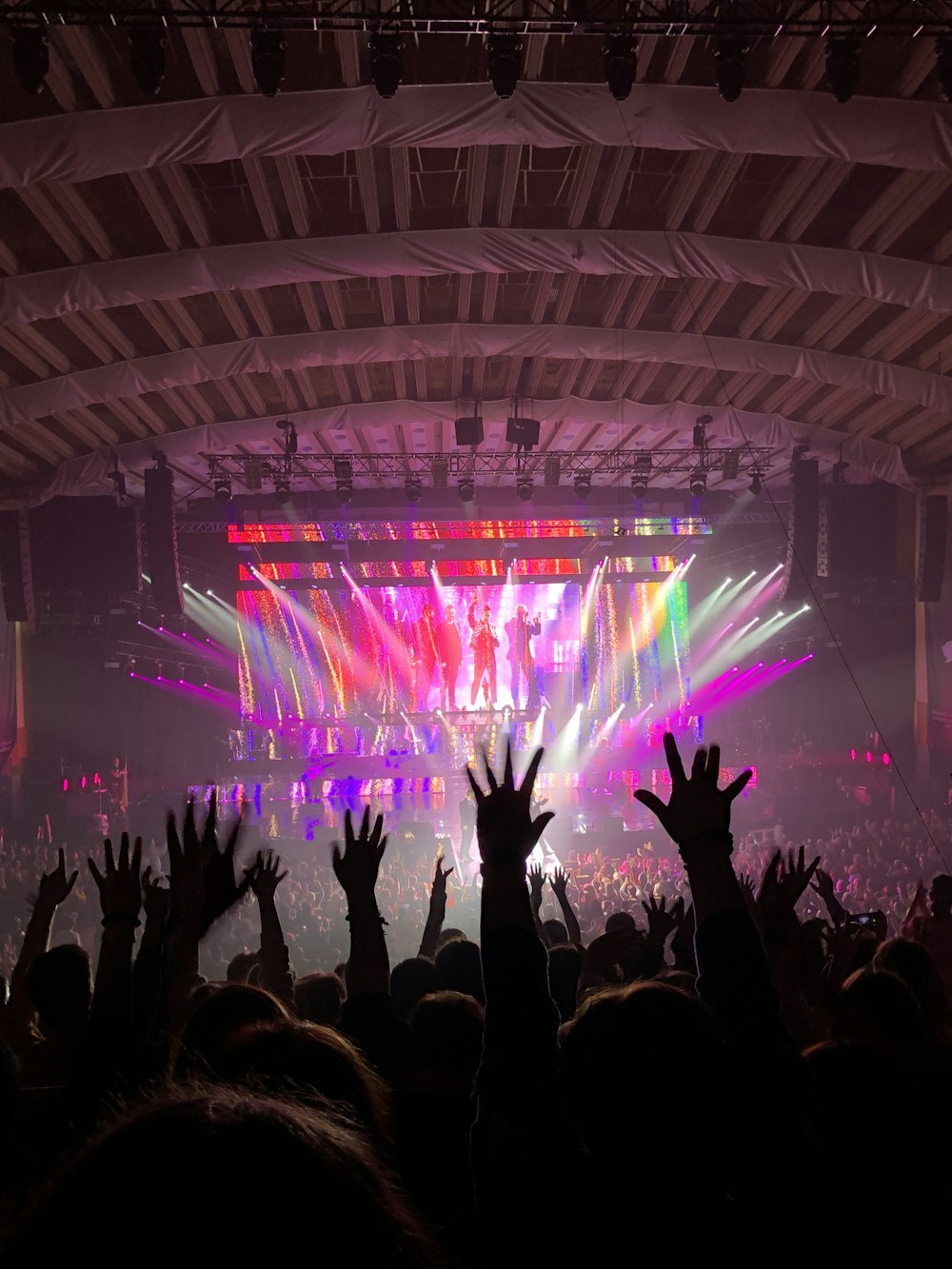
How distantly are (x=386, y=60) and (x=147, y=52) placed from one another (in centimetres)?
143

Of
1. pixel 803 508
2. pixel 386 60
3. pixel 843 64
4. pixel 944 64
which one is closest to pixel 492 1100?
pixel 386 60

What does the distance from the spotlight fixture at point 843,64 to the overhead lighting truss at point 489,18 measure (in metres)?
0.07

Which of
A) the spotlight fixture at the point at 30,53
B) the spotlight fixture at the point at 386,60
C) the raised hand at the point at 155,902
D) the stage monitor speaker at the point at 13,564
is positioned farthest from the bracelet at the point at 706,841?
the stage monitor speaker at the point at 13,564

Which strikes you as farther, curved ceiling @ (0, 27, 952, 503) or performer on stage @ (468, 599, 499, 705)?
performer on stage @ (468, 599, 499, 705)

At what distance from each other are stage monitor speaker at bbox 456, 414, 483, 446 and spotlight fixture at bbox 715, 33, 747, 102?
748 centimetres

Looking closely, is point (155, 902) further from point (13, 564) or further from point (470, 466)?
point (470, 466)

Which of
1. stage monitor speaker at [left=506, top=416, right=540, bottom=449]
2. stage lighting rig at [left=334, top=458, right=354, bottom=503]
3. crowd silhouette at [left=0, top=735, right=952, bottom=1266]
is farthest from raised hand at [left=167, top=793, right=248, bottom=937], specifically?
stage lighting rig at [left=334, top=458, right=354, bottom=503]

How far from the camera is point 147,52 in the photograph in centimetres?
561

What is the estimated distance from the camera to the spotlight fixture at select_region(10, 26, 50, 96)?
548cm

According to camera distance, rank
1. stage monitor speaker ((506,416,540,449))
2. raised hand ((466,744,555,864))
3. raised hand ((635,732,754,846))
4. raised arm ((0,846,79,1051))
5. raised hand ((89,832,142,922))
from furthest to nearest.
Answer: stage monitor speaker ((506,416,540,449)) < raised arm ((0,846,79,1051)) < raised hand ((89,832,142,922)) < raised hand ((635,732,754,846)) < raised hand ((466,744,555,864))

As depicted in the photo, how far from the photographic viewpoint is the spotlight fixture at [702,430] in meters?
14.0

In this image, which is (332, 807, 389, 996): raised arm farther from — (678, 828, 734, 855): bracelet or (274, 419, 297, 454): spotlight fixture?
(274, 419, 297, 454): spotlight fixture

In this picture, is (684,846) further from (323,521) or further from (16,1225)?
(323,521)

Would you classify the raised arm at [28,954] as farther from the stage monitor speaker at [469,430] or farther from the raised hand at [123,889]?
the stage monitor speaker at [469,430]
